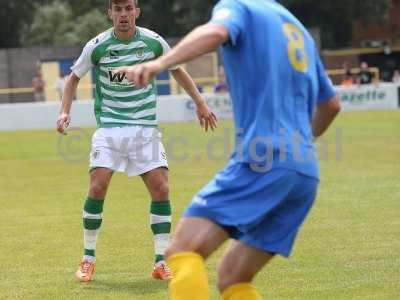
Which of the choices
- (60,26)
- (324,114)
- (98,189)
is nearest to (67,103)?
(98,189)

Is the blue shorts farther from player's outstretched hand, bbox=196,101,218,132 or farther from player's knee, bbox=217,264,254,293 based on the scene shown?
player's outstretched hand, bbox=196,101,218,132

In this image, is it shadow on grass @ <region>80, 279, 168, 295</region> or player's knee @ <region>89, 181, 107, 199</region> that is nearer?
shadow on grass @ <region>80, 279, 168, 295</region>

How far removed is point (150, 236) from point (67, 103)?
2380 millimetres

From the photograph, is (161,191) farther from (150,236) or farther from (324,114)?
(324,114)

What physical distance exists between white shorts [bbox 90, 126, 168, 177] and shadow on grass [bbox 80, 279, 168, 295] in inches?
32.5

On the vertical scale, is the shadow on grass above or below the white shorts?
below

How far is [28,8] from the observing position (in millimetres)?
58375

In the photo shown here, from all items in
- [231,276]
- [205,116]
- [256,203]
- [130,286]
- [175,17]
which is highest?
[256,203]

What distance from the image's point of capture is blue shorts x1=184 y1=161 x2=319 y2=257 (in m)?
4.57

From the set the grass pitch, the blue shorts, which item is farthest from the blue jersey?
the grass pitch

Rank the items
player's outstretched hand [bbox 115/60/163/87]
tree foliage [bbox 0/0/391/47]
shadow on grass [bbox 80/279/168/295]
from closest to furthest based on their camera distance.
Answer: player's outstretched hand [bbox 115/60/163/87], shadow on grass [bbox 80/279/168/295], tree foliage [bbox 0/0/391/47]

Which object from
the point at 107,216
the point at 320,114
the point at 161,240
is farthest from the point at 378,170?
the point at 320,114

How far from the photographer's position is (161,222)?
7.83 meters

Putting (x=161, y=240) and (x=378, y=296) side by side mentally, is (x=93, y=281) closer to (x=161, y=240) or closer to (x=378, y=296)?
(x=161, y=240)
